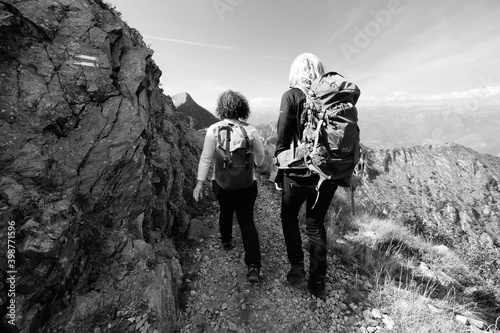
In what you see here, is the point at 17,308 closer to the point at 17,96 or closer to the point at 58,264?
the point at 58,264

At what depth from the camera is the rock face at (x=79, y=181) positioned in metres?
2.62

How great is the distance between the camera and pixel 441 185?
48781mm

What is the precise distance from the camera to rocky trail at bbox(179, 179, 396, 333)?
11.2 ft

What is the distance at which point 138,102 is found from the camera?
15.6 feet

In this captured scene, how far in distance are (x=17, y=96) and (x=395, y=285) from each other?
24.0 ft

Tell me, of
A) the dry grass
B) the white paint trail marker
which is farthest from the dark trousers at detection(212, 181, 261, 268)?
the white paint trail marker

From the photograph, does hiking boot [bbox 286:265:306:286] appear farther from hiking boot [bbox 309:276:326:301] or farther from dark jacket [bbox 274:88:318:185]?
dark jacket [bbox 274:88:318:185]

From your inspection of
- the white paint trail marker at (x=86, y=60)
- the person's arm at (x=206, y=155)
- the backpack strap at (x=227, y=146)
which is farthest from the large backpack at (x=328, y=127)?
the white paint trail marker at (x=86, y=60)

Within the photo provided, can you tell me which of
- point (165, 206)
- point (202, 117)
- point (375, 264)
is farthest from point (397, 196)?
point (165, 206)

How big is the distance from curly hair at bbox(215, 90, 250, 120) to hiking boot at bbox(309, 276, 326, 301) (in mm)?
2957

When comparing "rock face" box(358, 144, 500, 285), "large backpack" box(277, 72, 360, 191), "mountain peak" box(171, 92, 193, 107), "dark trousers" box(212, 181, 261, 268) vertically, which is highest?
"mountain peak" box(171, 92, 193, 107)

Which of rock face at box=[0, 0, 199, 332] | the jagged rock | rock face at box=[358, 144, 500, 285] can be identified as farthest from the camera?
rock face at box=[358, 144, 500, 285]

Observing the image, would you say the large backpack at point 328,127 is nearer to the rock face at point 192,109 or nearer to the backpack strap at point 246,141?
the backpack strap at point 246,141

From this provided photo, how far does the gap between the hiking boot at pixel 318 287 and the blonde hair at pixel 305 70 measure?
311 cm
